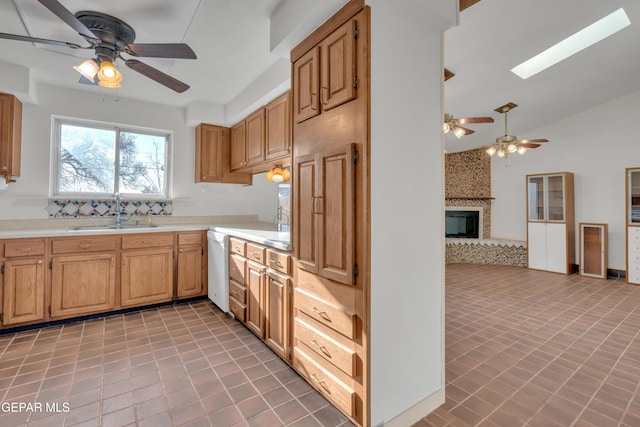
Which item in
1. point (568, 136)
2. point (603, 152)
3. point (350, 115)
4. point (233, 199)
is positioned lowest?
point (233, 199)

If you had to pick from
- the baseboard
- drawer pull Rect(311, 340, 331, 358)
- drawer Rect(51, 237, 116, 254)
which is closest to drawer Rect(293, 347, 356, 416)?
drawer pull Rect(311, 340, 331, 358)

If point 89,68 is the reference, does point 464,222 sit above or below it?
below

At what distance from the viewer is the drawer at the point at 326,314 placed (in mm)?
1573

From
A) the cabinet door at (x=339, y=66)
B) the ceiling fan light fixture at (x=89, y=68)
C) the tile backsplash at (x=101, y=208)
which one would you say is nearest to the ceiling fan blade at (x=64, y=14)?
the ceiling fan light fixture at (x=89, y=68)

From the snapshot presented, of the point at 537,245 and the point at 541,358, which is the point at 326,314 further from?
the point at 537,245

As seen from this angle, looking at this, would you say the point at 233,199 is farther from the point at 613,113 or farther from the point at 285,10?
the point at 613,113

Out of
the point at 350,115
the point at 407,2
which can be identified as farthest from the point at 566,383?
the point at 407,2

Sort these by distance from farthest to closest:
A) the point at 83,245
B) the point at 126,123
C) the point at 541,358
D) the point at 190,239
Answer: the point at 126,123 < the point at 190,239 < the point at 83,245 < the point at 541,358

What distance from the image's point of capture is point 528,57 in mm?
3316

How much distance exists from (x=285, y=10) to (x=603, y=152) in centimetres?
599

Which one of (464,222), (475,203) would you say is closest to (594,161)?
(475,203)

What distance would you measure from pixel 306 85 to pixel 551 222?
5.53m

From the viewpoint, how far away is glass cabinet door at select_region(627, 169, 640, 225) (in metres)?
4.59

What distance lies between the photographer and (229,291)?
3.07 metres
